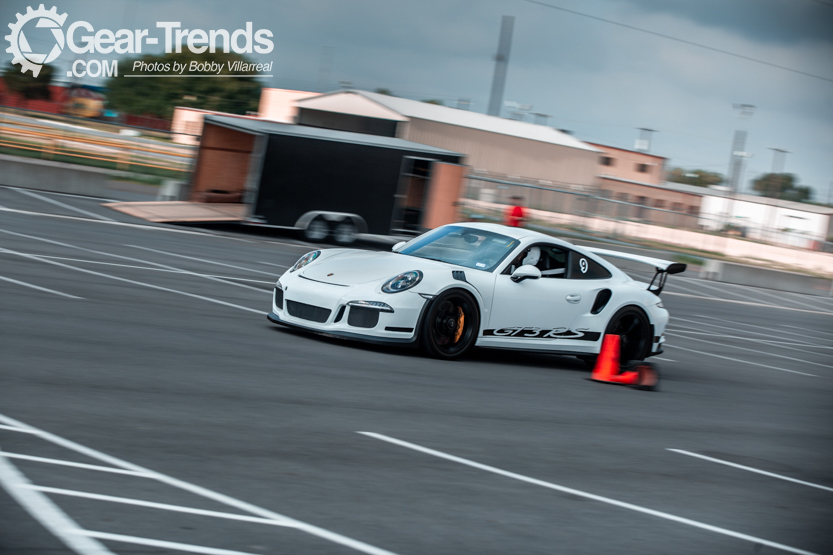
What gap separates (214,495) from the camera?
148 inches

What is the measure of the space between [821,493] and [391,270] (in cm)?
410

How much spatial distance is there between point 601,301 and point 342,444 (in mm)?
4878

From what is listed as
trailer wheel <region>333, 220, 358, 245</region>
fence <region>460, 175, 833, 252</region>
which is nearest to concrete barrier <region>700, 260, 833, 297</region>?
fence <region>460, 175, 833, 252</region>

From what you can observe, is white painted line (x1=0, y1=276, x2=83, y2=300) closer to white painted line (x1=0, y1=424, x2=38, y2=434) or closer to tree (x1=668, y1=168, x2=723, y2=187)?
white painted line (x1=0, y1=424, x2=38, y2=434)

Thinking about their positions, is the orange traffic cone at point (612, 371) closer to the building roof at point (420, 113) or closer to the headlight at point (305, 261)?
the headlight at point (305, 261)

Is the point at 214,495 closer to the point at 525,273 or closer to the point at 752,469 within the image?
the point at 752,469

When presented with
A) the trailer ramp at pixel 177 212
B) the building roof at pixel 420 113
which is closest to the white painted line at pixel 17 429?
the trailer ramp at pixel 177 212

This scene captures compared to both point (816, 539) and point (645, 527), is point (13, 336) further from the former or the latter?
point (816, 539)

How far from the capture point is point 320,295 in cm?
773

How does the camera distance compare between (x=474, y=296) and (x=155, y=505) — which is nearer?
(x=155, y=505)

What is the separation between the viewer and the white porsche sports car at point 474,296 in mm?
7703

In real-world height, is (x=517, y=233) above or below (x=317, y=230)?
above

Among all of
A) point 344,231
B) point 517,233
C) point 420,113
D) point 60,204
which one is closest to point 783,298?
point 344,231

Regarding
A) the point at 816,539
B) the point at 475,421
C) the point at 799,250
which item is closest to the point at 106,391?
the point at 475,421
